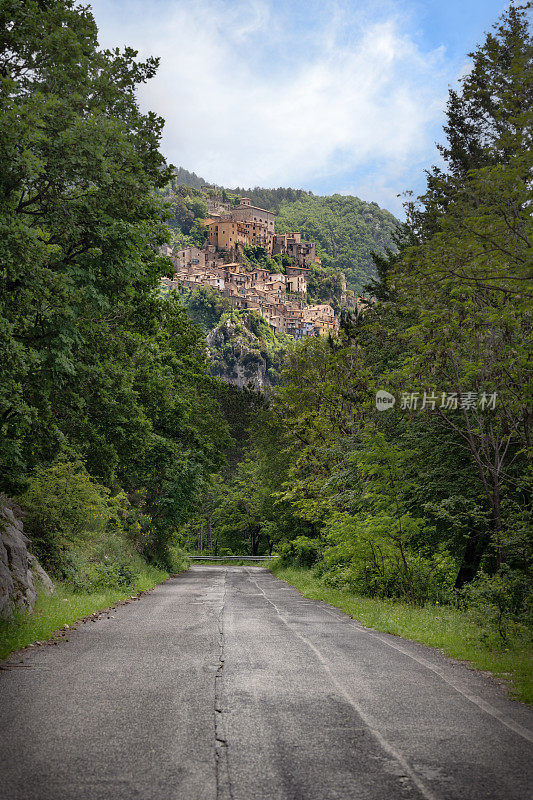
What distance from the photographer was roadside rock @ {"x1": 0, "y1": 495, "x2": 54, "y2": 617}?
1030 cm

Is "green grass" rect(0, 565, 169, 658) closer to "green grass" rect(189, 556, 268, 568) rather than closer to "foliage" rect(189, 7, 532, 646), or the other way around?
"foliage" rect(189, 7, 532, 646)

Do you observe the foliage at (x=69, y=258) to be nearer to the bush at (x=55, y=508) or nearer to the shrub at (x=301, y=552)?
the bush at (x=55, y=508)

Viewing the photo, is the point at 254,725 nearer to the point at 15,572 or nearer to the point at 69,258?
the point at 15,572

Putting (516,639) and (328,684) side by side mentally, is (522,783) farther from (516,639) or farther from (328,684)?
(516,639)

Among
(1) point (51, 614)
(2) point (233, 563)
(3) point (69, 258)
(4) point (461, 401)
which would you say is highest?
(3) point (69, 258)

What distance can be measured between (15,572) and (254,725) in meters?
7.64

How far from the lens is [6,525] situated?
472 inches

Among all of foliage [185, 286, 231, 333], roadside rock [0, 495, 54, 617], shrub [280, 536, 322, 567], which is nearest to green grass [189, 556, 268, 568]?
shrub [280, 536, 322, 567]

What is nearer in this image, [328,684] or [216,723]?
[216,723]

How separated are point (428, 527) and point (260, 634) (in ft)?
19.4

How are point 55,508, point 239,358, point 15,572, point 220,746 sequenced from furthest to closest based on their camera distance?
point 239,358 → point 55,508 → point 15,572 → point 220,746

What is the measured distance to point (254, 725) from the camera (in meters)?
5.24

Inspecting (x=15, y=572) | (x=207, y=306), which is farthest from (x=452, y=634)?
(x=207, y=306)

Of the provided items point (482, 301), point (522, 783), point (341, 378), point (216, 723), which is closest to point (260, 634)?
point (216, 723)
